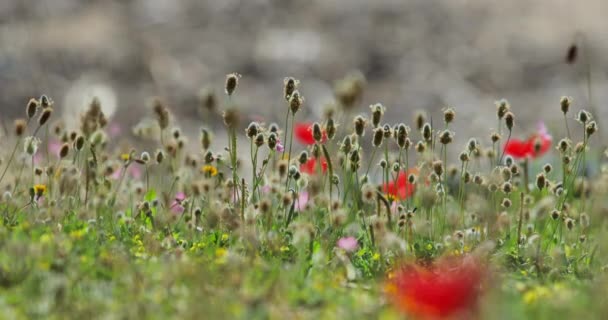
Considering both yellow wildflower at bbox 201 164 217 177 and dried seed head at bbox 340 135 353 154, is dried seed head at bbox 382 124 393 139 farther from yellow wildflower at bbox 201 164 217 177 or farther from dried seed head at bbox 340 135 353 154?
yellow wildflower at bbox 201 164 217 177

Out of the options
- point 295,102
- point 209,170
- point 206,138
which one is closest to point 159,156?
point 209,170

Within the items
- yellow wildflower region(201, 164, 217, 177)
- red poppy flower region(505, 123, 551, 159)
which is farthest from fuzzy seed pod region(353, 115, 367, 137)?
Result: red poppy flower region(505, 123, 551, 159)

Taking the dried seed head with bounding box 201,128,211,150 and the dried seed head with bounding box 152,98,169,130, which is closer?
the dried seed head with bounding box 152,98,169,130

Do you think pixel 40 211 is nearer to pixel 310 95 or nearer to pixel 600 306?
pixel 600 306

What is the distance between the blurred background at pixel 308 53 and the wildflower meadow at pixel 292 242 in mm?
5388

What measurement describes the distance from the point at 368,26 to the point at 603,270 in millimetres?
8730

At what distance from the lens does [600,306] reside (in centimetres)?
243

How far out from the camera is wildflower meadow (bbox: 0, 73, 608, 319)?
8.22 ft

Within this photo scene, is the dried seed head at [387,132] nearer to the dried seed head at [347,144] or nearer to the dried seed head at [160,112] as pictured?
the dried seed head at [347,144]

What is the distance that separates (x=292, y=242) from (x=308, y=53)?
7762 millimetres

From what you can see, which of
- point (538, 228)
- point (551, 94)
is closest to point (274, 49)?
point (551, 94)

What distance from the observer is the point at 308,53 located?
36.9ft

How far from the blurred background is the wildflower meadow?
17.7ft

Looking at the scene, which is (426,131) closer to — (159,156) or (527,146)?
(527,146)
